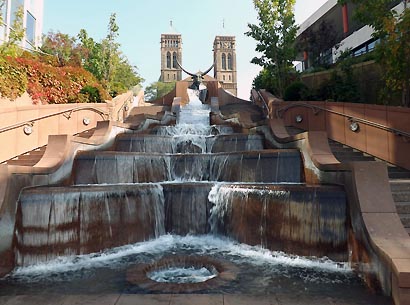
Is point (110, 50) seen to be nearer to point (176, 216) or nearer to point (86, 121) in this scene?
point (86, 121)

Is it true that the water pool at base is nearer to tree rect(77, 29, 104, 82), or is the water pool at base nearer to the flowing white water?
the flowing white water

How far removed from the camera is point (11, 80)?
50.6 feet

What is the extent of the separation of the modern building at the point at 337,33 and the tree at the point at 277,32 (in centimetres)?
599

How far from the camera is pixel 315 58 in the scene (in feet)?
→ 101

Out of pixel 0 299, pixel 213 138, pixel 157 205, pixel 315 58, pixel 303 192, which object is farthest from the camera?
pixel 315 58

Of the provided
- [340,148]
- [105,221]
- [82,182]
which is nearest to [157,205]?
[105,221]

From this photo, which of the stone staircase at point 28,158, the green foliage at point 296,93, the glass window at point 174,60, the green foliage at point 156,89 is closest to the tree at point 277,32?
the green foliage at point 296,93

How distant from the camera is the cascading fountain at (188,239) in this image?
561cm

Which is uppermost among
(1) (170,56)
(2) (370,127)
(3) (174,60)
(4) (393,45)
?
(1) (170,56)

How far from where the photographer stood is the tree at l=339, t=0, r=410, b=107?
39.4 ft

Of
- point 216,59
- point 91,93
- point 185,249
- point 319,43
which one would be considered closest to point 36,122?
point 91,93

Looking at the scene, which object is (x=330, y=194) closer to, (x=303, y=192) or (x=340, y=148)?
(x=303, y=192)

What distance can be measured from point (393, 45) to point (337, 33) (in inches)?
938

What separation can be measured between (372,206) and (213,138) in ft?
31.2
